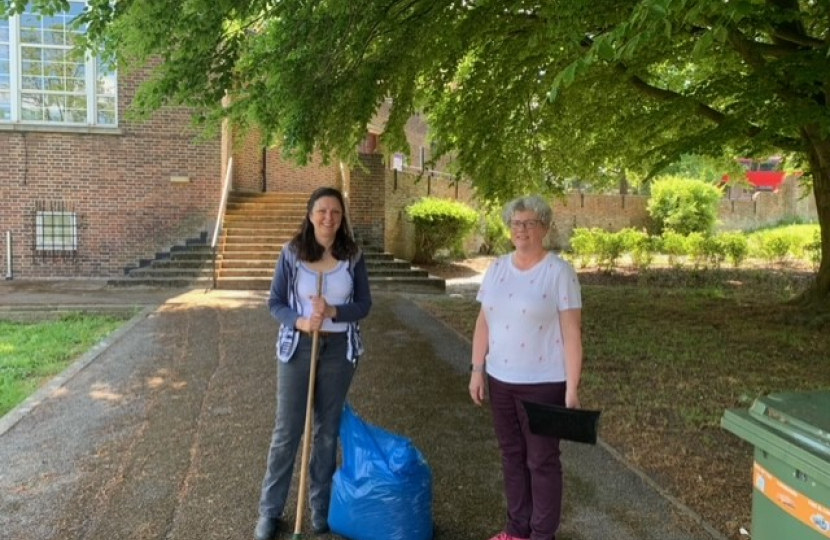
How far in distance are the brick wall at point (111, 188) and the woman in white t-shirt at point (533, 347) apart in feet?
42.1

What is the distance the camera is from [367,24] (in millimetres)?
7461

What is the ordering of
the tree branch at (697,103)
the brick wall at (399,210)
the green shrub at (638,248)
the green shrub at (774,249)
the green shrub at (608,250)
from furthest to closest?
the green shrub at (774,249)
the green shrub at (638,248)
the green shrub at (608,250)
the brick wall at (399,210)
the tree branch at (697,103)

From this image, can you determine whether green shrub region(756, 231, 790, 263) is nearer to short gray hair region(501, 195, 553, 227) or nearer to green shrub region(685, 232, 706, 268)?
green shrub region(685, 232, 706, 268)

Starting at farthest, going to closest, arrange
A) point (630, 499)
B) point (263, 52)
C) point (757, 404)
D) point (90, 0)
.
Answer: point (263, 52)
point (90, 0)
point (630, 499)
point (757, 404)

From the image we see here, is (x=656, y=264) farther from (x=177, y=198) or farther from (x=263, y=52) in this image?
(x=263, y=52)

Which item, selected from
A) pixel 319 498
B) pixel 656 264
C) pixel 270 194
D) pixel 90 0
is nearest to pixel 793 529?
pixel 319 498

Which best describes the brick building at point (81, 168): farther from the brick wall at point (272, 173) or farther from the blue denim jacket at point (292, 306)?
the blue denim jacket at point (292, 306)

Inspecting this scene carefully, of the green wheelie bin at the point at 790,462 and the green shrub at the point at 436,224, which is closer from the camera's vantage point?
the green wheelie bin at the point at 790,462

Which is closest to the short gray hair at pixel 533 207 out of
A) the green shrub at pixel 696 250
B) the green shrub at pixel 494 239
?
the green shrub at pixel 696 250

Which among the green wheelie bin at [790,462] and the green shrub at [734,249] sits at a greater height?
the green shrub at [734,249]

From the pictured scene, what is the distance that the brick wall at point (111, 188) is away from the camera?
1470cm

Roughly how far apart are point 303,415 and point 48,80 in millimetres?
14377

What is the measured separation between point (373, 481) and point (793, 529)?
5.71 ft

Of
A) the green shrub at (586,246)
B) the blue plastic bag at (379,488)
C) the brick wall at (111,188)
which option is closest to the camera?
the blue plastic bag at (379,488)
